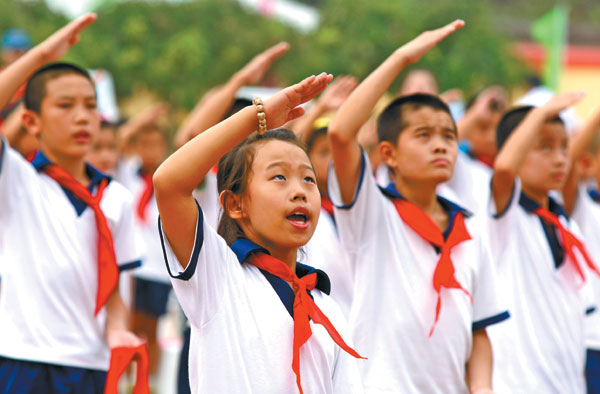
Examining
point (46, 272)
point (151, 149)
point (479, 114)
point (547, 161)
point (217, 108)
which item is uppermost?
point (151, 149)

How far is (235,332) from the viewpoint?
2.77 meters

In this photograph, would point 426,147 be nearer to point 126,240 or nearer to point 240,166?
point 240,166

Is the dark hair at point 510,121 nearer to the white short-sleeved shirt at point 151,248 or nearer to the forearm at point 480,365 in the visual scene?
the forearm at point 480,365

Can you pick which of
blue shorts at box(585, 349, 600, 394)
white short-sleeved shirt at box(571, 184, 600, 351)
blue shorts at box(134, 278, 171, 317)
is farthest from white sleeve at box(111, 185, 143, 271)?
blue shorts at box(134, 278, 171, 317)

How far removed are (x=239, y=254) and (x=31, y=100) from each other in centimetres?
186

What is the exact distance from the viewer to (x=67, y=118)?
414 centimetres

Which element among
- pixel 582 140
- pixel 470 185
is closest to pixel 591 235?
pixel 582 140

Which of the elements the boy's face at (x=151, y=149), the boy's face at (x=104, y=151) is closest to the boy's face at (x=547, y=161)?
the boy's face at (x=104, y=151)

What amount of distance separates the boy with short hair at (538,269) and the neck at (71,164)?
1890mm

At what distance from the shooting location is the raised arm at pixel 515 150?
4.04m

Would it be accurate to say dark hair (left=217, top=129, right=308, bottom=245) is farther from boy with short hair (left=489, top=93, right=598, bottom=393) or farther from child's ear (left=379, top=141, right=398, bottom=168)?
boy with short hair (left=489, top=93, right=598, bottom=393)

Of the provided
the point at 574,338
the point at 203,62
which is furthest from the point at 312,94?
the point at 203,62

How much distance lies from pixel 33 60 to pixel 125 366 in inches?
51.2

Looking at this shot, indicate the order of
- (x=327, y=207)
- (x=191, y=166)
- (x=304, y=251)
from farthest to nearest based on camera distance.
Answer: (x=327, y=207), (x=304, y=251), (x=191, y=166)
